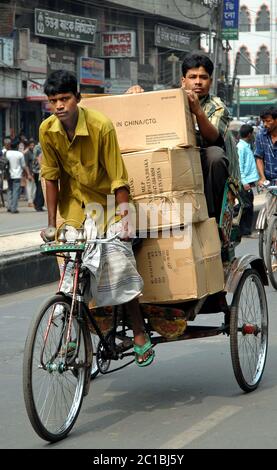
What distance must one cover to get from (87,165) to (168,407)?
1399 millimetres

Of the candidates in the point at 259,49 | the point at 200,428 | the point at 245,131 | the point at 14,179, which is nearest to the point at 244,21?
the point at 259,49

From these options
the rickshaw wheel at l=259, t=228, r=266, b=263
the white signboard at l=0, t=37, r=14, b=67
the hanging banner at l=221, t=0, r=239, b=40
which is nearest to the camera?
the rickshaw wheel at l=259, t=228, r=266, b=263

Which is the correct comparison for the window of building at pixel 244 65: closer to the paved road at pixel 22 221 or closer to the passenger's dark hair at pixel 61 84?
the paved road at pixel 22 221

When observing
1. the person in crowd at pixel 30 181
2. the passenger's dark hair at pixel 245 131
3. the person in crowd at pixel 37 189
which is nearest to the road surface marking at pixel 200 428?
the passenger's dark hair at pixel 245 131

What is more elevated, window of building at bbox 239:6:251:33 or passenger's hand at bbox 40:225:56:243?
window of building at bbox 239:6:251:33

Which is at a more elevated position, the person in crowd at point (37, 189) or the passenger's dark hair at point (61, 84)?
the passenger's dark hair at point (61, 84)

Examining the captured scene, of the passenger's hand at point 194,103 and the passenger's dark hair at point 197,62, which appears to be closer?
the passenger's hand at point 194,103

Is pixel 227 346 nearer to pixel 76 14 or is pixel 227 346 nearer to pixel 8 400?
pixel 8 400

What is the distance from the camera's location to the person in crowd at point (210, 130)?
17.2ft

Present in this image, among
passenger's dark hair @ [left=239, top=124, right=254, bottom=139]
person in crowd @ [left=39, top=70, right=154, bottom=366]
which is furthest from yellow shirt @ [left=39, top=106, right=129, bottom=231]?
passenger's dark hair @ [left=239, top=124, right=254, bottom=139]

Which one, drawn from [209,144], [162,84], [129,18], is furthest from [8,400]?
[162,84]

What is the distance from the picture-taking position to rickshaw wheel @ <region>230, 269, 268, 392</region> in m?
5.21

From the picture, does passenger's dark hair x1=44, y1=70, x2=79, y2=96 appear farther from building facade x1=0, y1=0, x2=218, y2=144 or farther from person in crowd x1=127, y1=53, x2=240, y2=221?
building facade x1=0, y1=0, x2=218, y2=144
